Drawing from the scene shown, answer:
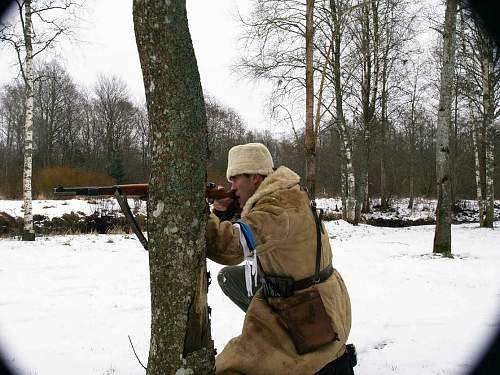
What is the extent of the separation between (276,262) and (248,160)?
690 millimetres

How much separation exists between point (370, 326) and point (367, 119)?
16590 millimetres

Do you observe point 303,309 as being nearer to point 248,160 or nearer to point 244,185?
point 244,185

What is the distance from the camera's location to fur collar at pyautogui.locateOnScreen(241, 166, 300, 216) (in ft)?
8.00

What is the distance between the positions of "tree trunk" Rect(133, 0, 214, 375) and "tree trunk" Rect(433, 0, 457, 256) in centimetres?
830

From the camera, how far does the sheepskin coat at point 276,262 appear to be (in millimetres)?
2230

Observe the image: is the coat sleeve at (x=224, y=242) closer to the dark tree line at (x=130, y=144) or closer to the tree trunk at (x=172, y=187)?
the tree trunk at (x=172, y=187)

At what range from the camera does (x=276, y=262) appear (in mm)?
2607

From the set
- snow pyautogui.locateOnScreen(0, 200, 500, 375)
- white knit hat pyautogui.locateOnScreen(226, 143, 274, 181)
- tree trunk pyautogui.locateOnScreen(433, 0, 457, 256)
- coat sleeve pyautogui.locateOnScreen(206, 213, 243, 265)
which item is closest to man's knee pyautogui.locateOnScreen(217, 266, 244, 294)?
snow pyautogui.locateOnScreen(0, 200, 500, 375)

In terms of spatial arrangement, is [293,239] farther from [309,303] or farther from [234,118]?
[234,118]

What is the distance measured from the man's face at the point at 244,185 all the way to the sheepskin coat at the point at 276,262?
0.61 feet

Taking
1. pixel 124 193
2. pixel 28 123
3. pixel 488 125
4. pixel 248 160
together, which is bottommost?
pixel 124 193

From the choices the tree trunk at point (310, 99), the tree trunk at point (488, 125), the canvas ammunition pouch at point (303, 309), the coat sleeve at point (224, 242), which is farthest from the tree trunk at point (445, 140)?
the coat sleeve at point (224, 242)

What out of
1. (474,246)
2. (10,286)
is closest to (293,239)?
(10,286)

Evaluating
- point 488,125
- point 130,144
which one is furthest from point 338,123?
point 130,144
